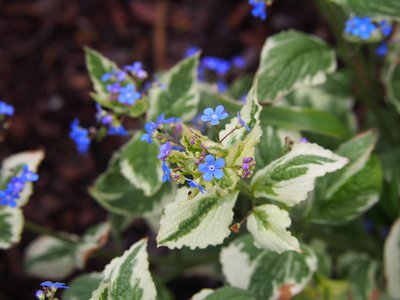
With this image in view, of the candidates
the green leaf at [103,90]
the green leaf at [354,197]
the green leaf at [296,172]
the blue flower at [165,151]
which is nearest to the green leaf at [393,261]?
the green leaf at [354,197]

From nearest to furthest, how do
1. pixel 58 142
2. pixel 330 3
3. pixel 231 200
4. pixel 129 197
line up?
pixel 231 200 < pixel 330 3 < pixel 129 197 < pixel 58 142

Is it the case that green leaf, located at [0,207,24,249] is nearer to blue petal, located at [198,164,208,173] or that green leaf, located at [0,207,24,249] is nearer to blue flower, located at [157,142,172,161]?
blue flower, located at [157,142,172,161]

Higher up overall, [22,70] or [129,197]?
[22,70]

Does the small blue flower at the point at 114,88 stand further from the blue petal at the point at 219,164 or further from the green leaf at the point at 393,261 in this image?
the green leaf at the point at 393,261

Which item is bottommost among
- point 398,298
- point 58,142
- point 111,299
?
point 398,298

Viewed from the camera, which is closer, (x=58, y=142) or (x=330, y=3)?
(x=330, y=3)

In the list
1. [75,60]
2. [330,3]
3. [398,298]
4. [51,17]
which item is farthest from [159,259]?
[51,17]

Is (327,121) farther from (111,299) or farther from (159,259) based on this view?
(111,299)
